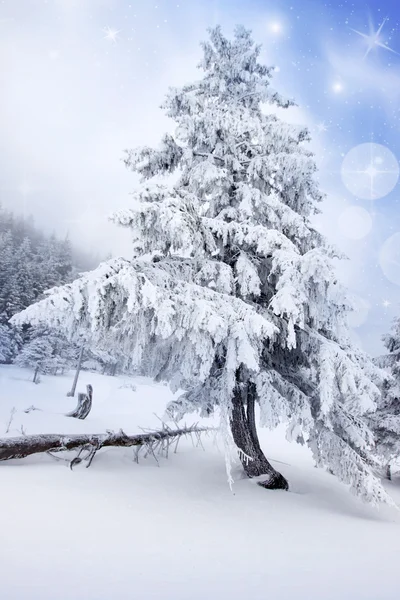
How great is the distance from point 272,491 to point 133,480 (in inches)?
120

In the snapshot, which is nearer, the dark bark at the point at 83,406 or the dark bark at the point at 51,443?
Answer: the dark bark at the point at 51,443

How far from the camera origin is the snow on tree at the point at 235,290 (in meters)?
5.27

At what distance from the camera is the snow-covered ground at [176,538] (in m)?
2.98

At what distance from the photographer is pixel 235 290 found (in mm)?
7156

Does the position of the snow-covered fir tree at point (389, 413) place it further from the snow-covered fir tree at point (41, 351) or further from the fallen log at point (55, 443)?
the snow-covered fir tree at point (41, 351)

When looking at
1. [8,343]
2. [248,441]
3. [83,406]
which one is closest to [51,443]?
[248,441]

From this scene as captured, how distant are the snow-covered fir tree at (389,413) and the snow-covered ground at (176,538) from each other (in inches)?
222

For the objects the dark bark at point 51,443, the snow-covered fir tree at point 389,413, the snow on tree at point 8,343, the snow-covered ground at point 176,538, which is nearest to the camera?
the snow-covered ground at point 176,538

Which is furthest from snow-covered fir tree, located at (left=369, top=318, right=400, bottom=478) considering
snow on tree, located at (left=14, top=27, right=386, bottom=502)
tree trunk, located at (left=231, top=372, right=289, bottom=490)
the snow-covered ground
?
tree trunk, located at (left=231, top=372, right=289, bottom=490)

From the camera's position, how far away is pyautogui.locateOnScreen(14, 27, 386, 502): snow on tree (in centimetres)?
527

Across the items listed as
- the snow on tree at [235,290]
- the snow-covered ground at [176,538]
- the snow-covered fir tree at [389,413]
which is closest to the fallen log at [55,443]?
the snow-covered ground at [176,538]

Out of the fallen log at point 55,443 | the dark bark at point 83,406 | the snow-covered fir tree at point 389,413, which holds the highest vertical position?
the snow-covered fir tree at point 389,413

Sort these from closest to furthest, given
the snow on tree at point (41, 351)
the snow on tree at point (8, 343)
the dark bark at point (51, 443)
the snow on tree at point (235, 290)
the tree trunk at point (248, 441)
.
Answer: the snow on tree at point (235, 290) < the dark bark at point (51, 443) < the tree trunk at point (248, 441) < the snow on tree at point (41, 351) < the snow on tree at point (8, 343)

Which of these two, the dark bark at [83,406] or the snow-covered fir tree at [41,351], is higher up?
the snow-covered fir tree at [41,351]
